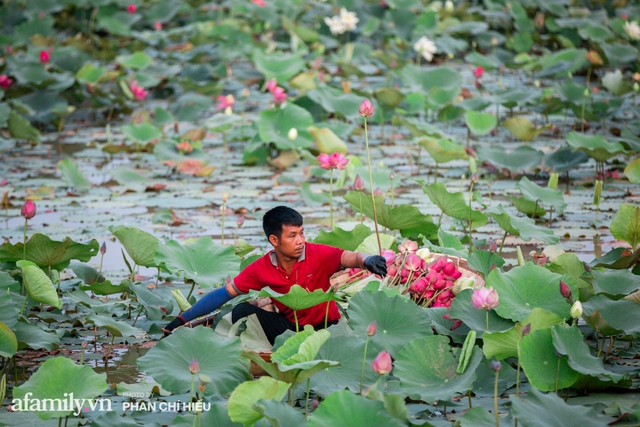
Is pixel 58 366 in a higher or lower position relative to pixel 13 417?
higher

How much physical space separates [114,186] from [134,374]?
2970 millimetres

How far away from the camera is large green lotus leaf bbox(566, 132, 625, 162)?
504 centimetres

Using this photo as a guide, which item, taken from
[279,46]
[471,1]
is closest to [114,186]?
[279,46]

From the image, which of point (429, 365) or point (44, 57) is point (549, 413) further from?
point (44, 57)

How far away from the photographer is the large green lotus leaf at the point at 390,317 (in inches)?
104

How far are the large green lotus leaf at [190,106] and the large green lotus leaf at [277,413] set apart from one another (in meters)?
5.60

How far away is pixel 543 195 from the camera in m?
4.16

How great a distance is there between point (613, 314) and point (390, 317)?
72cm

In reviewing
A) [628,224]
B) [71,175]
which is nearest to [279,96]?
[71,175]

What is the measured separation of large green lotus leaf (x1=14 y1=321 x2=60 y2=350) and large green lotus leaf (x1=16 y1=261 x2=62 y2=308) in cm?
11

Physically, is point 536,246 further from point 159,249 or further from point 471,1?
point 471,1

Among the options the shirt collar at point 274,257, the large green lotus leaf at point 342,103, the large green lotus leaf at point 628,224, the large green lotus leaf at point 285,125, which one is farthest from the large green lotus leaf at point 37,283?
the large green lotus leaf at point 342,103

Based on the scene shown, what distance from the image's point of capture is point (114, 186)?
18.4 ft

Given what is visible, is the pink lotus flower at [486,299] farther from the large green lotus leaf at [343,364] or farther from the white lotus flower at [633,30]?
the white lotus flower at [633,30]
